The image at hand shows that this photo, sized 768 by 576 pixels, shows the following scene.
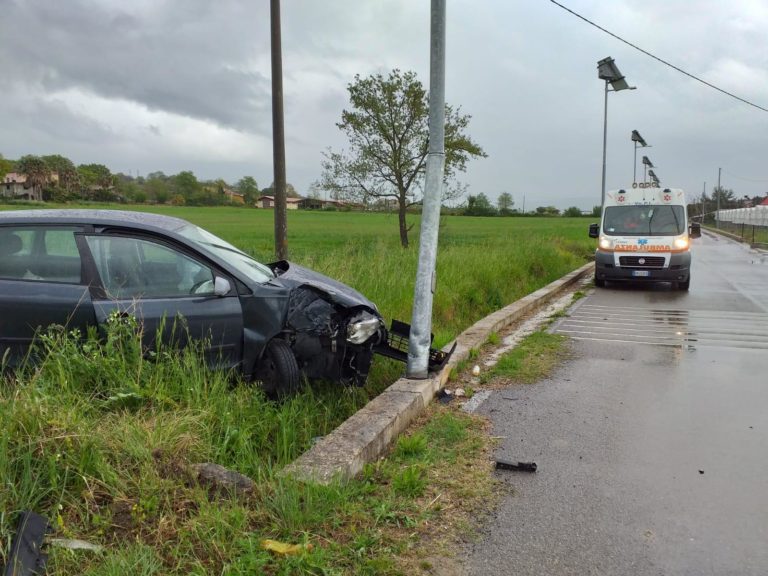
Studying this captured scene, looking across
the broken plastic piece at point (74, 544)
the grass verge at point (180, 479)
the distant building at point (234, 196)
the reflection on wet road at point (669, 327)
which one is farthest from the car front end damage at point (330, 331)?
the distant building at point (234, 196)

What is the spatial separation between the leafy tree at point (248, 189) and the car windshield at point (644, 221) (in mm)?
91459

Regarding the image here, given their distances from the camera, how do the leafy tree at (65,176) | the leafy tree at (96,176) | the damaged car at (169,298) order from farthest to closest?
the leafy tree at (96,176) < the leafy tree at (65,176) < the damaged car at (169,298)

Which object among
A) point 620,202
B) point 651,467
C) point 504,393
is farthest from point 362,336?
point 620,202

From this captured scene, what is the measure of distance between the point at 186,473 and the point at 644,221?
13008mm

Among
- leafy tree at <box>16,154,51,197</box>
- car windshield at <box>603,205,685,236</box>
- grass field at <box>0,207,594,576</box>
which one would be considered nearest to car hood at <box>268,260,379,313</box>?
grass field at <box>0,207,594,576</box>

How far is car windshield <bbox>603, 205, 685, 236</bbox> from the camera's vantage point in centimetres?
1325

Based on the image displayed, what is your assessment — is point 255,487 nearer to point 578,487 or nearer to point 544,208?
point 578,487

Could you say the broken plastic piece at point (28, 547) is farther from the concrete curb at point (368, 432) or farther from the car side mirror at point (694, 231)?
the car side mirror at point (694, 231)

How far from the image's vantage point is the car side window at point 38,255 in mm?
4152

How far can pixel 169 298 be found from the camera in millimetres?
4309

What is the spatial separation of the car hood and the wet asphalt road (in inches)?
55.1

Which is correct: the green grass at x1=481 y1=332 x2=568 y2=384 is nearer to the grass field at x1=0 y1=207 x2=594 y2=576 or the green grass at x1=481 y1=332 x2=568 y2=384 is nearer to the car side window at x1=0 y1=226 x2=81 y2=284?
the grass field at x1=0 y1=207 x2=594 y2=576

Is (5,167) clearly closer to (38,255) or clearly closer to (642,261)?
(642,261)

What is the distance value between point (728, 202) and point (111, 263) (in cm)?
13116
